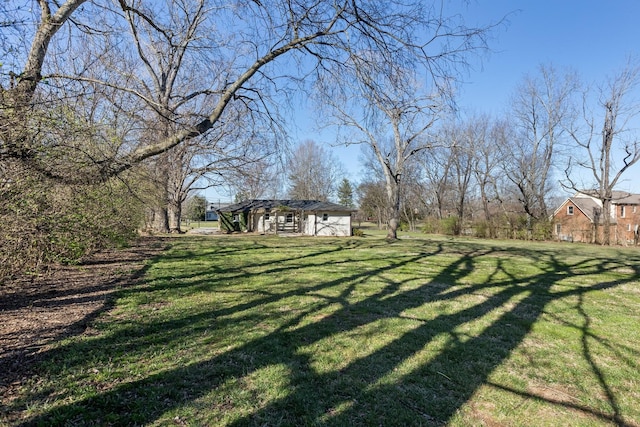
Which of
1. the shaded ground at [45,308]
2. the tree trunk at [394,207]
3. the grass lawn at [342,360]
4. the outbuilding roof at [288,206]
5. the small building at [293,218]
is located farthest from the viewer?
the small building at [293,218]

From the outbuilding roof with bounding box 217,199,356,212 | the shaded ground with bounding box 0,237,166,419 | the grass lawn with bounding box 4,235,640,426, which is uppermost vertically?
the outbuilding roof with bounding box 217,199,356,212

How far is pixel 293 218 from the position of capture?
1158 inches

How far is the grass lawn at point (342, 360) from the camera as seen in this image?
242 centimetres

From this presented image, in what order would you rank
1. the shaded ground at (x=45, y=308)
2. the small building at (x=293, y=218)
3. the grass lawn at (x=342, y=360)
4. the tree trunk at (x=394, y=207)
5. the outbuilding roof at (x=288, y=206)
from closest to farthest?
the grass lawn at (x=342, y=360) → the shaded ground at (x=45, y=308) → the tree trunk at (x=394, y=207) → the outbuilding roof at (x=288, y=206) → the small building at (x=293, y=218)

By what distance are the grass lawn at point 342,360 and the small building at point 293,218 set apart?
21.8 metres

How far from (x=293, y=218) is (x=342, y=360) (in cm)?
2627

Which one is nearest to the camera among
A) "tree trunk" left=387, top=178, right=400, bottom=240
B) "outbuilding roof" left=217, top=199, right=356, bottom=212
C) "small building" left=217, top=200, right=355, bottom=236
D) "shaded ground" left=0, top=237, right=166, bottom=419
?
"shaded ground" left=0, top=237, right=166, bottom=419

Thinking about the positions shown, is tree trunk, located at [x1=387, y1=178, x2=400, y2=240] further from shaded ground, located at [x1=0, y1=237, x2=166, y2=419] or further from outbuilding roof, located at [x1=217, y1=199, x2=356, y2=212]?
A: shaded ground, located at [x1=0, y1=237, x2=166, y2=419]

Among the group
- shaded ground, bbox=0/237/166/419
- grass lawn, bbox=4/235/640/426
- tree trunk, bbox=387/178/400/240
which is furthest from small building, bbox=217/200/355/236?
grass lawn, bbox=4/235/640/426

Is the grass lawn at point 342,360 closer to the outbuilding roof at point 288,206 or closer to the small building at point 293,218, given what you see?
the outbuilding roof at point 288,206

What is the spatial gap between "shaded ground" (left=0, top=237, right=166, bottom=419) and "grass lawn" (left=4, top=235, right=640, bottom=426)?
0.18 meters

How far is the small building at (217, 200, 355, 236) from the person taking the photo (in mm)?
28234

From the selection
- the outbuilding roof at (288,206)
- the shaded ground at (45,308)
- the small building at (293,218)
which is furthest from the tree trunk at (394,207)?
the shaded ground at (45,308)

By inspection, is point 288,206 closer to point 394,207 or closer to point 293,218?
point 293,218
